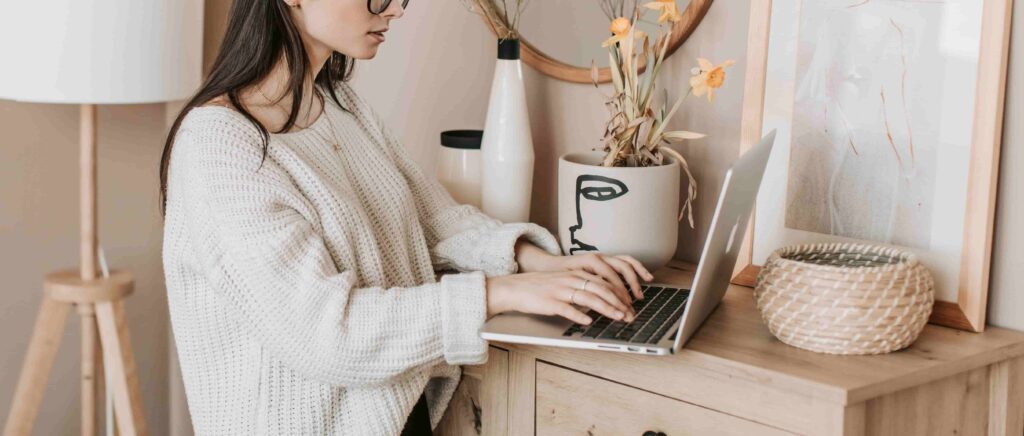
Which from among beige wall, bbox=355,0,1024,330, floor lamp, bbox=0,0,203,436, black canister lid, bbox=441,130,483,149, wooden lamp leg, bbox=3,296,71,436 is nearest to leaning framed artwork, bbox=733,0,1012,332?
beige wall, bbox=355,0,1024,330

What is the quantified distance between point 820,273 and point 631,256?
0.36 m

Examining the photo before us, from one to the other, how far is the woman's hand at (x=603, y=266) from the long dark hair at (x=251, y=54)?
1.30 feet

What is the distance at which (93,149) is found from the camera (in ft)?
6.44

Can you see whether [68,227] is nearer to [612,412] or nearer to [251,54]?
[251,54]

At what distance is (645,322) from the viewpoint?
140cm

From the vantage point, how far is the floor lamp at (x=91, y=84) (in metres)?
1.80

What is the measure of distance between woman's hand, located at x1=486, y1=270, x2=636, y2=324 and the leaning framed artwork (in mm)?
357

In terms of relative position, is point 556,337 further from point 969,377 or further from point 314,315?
point 969,377

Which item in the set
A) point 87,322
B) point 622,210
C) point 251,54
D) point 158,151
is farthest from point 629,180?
point 158,151

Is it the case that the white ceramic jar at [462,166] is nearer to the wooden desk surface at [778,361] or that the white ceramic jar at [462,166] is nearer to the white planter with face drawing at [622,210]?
the white planter with face drawing at [622,210]

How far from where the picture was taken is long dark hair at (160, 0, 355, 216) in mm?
1488

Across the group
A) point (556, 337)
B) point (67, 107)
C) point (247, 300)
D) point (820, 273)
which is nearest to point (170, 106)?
point (67, 107)

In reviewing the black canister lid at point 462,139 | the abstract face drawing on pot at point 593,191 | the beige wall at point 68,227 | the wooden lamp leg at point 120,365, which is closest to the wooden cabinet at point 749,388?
the abstract face drawing on pot at point 593,191

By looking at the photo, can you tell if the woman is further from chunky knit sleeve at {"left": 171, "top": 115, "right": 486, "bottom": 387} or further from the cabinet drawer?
the cabinet drawer
